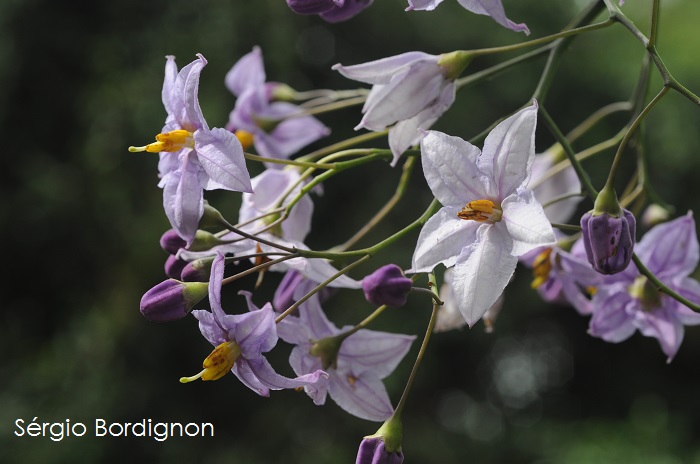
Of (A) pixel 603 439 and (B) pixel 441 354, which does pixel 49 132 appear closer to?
(B) pixel 441 354

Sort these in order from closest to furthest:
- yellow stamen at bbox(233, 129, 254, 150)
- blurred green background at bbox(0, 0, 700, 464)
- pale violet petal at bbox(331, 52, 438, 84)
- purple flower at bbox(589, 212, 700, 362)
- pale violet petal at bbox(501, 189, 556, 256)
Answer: pale violet petal at bbox(501, 189, 556, 256) → pale violet petal at bbox(331, 52, 438, 84) → purple flower at bbox(589, 212, 700, 362) → yellow stamen at bbox(233, 129, 254, 150) → blurred green background at bbox(0, 0, 700, 464)

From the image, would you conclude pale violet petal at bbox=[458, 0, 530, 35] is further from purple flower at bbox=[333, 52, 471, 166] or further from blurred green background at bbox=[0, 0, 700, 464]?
blurred green background at bbox=[0, 0, 700, 464]

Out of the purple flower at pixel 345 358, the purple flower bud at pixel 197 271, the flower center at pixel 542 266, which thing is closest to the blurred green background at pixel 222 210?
the flower center at pixel 542 266

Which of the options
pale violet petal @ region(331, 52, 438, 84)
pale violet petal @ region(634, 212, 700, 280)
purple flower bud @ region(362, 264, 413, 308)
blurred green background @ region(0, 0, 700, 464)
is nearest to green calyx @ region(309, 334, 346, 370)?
purple flower bud @ region(362, 264, 413, 308)

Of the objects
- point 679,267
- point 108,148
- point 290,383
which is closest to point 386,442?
point 290,383

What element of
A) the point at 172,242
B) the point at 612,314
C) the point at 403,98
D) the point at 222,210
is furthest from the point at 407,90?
the point at 222,210

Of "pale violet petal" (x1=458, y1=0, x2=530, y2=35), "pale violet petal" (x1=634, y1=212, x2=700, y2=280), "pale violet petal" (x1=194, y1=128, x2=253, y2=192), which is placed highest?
"pale violet petal" (x1=458, y1=0, x2=530, y2=35)

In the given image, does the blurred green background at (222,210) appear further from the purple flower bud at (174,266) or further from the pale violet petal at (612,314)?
the purple flower bud at (174,266)
